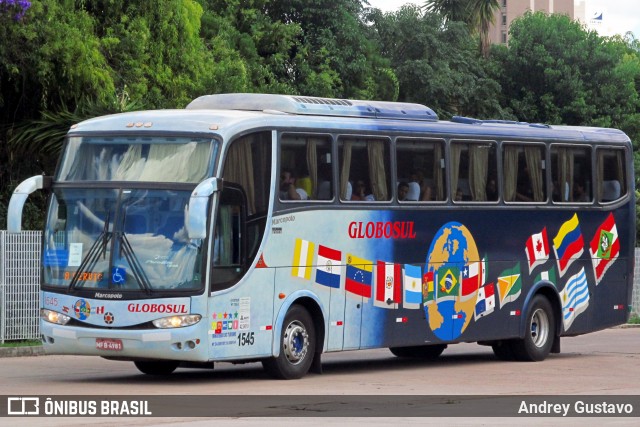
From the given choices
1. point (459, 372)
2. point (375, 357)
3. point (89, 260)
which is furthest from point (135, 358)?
point (375, 357)

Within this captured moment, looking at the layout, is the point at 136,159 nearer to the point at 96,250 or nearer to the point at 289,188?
the point at 96,250

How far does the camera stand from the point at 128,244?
628 inches

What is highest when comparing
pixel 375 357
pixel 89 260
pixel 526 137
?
pixel 526 137

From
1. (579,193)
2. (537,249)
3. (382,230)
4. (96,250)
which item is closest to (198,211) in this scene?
(96,250)

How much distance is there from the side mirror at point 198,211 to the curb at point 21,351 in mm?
7471

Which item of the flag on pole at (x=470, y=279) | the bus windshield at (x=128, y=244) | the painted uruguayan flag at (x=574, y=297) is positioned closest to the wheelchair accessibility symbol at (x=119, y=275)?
the bus windshield at (x=128, y=244)

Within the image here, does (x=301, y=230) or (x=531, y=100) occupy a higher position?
(x=531, y=100)

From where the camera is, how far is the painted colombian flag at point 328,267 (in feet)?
57.8

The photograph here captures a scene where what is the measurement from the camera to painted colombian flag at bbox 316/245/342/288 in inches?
694

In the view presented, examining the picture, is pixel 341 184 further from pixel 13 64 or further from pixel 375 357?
pixel 13 64

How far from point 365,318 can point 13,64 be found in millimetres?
11420

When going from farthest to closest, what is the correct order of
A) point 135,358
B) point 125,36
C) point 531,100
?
point 531,100 → point 125,36 → point 135,358

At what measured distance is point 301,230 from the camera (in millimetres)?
17266

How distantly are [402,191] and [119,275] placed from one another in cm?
462
